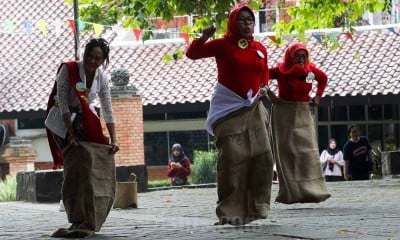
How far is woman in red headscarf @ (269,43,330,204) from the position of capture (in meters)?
12.9

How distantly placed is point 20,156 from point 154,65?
4.93 metres

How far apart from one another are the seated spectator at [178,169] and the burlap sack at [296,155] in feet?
46.9

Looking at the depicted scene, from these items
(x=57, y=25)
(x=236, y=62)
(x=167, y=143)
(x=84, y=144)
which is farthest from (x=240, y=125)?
(x=167, y=143)

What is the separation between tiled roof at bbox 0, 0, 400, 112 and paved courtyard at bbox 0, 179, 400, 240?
1414 centimetres

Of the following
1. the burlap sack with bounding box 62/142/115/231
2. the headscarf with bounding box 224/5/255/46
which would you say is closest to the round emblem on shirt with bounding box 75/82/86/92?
the burlap sack with bounding box 62/142/115/231

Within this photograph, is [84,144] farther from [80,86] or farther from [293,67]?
[293,67]

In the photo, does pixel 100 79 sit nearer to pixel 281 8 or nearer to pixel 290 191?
pixel 290 191

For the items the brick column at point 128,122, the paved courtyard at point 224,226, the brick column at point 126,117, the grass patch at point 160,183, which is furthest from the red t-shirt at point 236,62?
the grass patch at point 160,183

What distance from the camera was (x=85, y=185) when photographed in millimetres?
10086

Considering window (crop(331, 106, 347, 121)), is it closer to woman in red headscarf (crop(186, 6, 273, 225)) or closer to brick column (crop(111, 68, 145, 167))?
brick column (crop(111, 68, 145, 167))

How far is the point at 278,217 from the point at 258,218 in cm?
136

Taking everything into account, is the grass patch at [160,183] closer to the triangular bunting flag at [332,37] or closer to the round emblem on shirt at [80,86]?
the triangular bunting flag at [332,37]

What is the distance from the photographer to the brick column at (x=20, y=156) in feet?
99.9

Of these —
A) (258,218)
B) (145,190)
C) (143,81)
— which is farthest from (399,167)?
(258,218)
